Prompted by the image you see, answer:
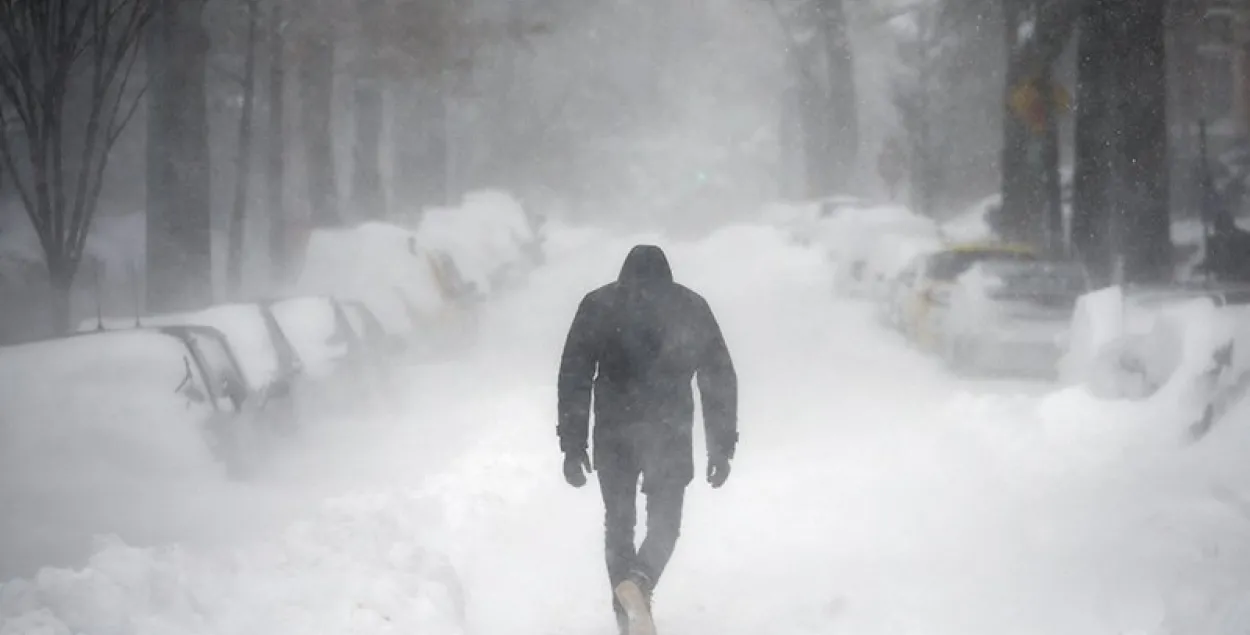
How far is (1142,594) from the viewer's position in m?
6.94

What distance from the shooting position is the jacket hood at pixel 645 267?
252 inches

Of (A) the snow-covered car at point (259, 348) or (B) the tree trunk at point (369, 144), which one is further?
(B) the tree trunk at point (369, 144)

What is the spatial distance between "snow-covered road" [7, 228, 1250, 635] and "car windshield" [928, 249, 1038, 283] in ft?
8.78

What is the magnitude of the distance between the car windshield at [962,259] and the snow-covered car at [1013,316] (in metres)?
0.66

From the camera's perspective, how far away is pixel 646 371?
6492 millimetres

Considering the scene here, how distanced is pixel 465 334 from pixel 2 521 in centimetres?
1186

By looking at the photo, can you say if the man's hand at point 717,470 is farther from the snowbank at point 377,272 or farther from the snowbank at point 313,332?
the snowbank at point 377,272

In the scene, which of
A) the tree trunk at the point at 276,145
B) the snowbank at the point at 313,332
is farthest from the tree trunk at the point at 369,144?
the snowbank at the point at 313,332

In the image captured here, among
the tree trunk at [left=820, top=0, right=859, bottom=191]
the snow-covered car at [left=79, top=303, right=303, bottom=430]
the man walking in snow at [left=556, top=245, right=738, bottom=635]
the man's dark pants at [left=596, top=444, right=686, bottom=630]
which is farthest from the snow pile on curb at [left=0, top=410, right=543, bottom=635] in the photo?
the tree trunk at [left=820, top=0, right=859, bottom=191]

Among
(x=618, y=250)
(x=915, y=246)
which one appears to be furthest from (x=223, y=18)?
(x=618, y=250)

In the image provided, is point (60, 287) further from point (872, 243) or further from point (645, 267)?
point (872, 243)

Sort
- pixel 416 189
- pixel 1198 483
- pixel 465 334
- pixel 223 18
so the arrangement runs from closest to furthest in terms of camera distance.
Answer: pixel 1198 483, pixel 465 334, pixel 223 18, pixel 416 189

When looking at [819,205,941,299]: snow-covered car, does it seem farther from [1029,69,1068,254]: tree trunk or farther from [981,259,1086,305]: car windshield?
[981,259,1086,305]: car windshield

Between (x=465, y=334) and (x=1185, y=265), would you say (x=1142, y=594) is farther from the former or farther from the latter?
(x=1185, y=265)
